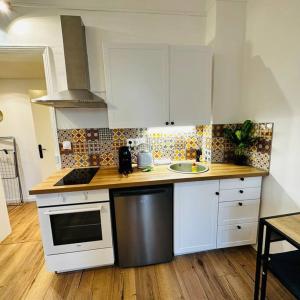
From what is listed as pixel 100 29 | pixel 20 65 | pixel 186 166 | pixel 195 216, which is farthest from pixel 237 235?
pixel 20 65

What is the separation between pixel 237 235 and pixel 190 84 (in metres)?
1.67

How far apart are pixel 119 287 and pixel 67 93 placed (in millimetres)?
1756

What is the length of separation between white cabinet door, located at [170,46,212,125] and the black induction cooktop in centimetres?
102

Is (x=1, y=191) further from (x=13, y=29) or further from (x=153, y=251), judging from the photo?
(x=153, y=251)

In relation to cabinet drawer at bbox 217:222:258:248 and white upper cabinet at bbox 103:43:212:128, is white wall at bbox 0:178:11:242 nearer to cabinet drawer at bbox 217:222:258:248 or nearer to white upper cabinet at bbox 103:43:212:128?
white upper cabinet at bbox 103:43:212:128

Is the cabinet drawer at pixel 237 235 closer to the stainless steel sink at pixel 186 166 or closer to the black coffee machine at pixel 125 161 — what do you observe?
the stainless steel sink at pixel 186 166

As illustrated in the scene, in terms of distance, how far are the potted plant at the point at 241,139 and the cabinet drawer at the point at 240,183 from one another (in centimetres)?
31

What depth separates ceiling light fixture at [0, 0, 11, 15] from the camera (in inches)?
65.1

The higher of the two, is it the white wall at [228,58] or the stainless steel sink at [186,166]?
the white wall at [228,58]

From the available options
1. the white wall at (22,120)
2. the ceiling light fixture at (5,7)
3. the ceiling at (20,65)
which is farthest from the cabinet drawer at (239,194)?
the white wall at (22,120)

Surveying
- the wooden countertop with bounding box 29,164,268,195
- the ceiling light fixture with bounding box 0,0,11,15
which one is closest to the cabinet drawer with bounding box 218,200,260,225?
the wooden countertop with bounding box 29,164,268,195

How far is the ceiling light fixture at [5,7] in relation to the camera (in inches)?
65.1

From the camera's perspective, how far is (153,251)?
5.60 ft

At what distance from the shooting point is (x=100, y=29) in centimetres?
191
